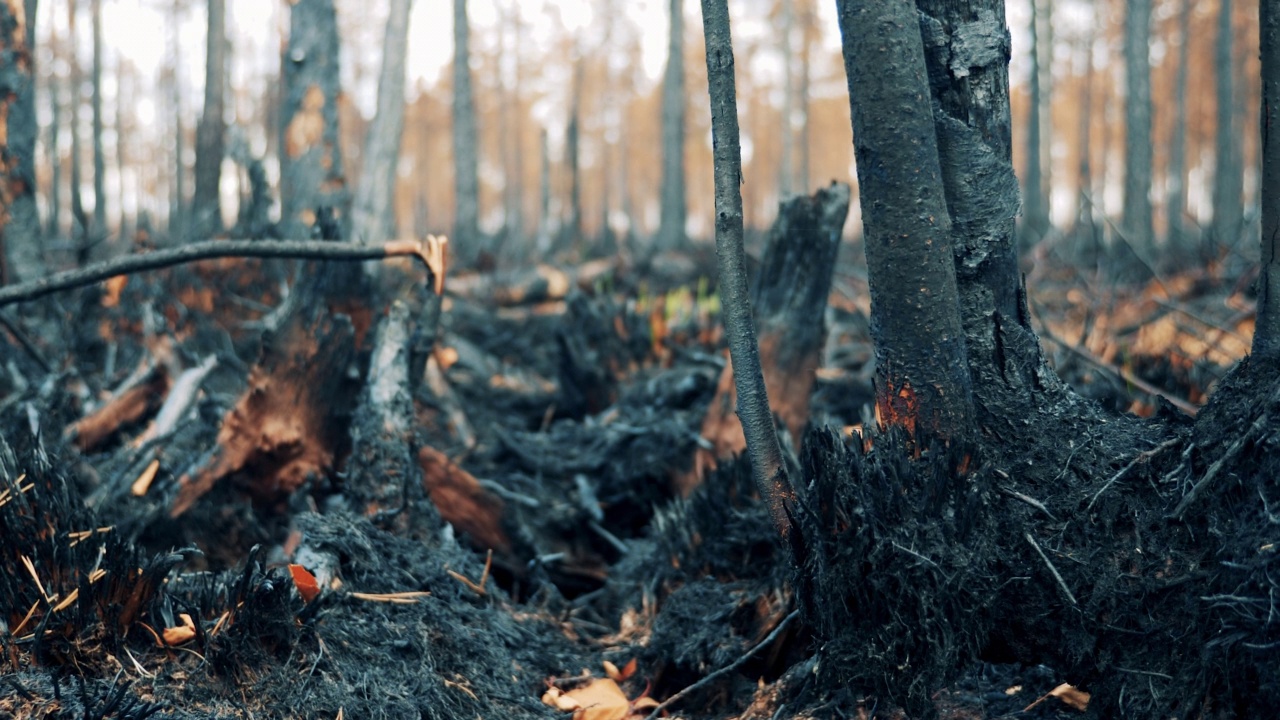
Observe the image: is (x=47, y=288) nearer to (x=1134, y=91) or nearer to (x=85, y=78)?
(x=1134, y=91)

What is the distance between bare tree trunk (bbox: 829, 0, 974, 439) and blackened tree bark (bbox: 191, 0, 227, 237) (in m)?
6.21

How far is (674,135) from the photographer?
15.1 metres

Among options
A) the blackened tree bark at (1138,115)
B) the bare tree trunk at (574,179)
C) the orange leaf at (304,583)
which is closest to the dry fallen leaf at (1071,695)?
the orange leaf at (304,583)

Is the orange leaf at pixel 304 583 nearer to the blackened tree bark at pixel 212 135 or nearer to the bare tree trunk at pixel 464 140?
the blackened tree bark at pixel 212 135

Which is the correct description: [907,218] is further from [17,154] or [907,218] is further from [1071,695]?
[17,154]

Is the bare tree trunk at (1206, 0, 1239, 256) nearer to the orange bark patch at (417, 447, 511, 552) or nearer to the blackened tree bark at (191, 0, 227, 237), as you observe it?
the blackened tree bark at (191, 0, 227, 237)

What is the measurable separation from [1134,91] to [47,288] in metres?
15.4

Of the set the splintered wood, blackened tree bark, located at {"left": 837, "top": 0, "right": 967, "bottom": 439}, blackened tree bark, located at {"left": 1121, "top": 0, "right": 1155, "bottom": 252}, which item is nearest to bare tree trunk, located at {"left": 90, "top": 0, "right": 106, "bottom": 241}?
the splintered wood

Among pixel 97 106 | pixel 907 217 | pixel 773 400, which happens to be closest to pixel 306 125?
pixel 773 400

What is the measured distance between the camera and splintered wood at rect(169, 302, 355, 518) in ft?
12.6

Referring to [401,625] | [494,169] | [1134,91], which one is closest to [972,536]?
[401,625]

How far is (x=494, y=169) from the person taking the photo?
46.0 meters

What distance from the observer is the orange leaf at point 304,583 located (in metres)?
2.51

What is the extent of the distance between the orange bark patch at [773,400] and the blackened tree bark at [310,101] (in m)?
5.08
